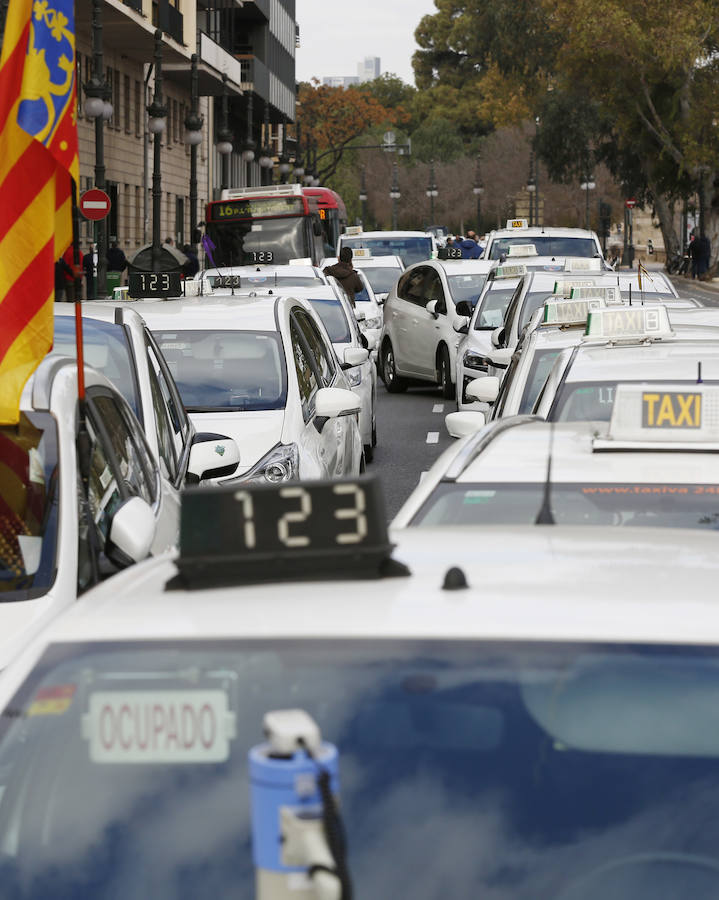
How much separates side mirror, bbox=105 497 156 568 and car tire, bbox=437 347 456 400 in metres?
16.7

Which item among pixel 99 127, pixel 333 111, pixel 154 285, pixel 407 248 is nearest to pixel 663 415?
pixel 154 285

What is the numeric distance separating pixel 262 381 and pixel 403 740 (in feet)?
26.0

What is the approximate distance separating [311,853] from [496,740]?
0.50 m

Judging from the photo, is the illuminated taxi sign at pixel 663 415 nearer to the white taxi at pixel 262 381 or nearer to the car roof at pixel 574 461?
the car roof at pixel 574 461

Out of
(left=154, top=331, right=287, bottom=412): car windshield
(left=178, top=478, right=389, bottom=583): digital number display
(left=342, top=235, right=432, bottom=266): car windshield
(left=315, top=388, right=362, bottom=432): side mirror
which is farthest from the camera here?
(left=342, top=235, right=432, bottom=266): car windshield

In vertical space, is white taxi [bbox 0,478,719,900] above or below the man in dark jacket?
above

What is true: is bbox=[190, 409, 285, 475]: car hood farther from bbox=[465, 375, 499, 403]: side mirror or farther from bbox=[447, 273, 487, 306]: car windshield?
bbox=[447, 273, 487, 306]: car windshield

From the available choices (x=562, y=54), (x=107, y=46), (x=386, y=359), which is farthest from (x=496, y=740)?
(x=562, y=54)

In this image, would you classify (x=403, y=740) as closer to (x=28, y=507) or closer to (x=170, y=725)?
(x=170, y=725)

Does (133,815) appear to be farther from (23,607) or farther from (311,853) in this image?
(23,607)

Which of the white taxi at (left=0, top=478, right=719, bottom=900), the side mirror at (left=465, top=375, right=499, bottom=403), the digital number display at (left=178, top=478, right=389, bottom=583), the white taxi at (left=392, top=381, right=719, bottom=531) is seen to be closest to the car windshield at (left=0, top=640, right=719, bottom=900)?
the white taxi at (left=0, top=478, right=719, bottom=900)

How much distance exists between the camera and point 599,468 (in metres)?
4.82

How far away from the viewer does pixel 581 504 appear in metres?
4.78

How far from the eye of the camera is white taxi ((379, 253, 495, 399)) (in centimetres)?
2188
